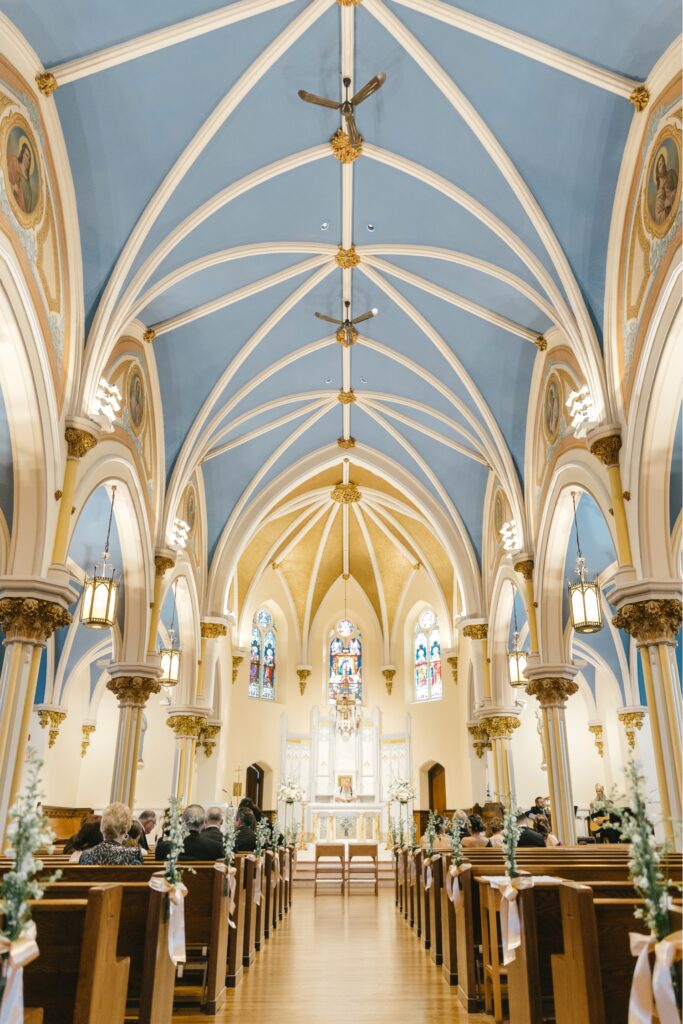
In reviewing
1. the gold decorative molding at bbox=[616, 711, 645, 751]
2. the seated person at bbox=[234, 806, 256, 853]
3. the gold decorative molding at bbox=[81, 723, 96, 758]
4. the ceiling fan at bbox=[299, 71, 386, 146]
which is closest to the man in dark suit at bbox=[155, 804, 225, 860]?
the seated person at bbox=[234, 806, 256, 853]

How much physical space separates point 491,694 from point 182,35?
48.2 ft

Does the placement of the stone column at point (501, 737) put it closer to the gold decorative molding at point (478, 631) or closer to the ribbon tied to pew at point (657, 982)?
the gold decorative molding at point (478, 631)

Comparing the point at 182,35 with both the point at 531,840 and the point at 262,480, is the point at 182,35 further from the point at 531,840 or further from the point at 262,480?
the point at 262,480

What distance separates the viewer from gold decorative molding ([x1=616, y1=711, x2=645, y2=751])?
857 inches

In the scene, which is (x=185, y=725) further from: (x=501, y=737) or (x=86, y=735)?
(x=86, y=735)

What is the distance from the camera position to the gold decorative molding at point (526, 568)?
15.0 meters

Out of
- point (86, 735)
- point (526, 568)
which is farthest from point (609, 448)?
point (86, 735)

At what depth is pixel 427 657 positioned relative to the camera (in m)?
27.3

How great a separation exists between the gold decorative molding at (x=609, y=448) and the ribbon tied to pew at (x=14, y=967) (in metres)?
9.37

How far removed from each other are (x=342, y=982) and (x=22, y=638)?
5360 mm

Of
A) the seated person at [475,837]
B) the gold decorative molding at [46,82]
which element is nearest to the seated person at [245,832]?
the seated person at [475,837]

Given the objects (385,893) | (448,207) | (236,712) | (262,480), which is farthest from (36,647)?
(236,712)

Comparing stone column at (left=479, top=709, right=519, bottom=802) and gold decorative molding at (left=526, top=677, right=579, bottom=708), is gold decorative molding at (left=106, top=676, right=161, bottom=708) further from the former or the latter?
stone column at (left=479, top=709, right=519, bottom=802)

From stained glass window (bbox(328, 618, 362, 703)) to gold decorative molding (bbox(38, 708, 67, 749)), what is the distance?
29.9 feet
